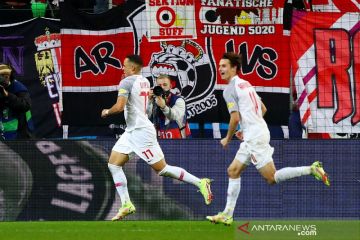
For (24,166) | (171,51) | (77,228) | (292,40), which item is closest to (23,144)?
(24,166)

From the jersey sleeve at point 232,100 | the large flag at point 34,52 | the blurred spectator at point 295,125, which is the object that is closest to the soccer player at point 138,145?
the jersey sleeve at point 232,100

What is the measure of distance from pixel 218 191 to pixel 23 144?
9.14 feet

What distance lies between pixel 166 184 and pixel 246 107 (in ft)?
8.46

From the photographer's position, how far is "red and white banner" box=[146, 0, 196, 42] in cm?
1644

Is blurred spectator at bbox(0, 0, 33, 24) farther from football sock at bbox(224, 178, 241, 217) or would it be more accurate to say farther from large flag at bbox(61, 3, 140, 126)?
football sock at bbox(224, 178, 241, 217)

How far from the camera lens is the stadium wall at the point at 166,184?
14.6 m

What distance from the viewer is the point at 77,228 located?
43.2ft

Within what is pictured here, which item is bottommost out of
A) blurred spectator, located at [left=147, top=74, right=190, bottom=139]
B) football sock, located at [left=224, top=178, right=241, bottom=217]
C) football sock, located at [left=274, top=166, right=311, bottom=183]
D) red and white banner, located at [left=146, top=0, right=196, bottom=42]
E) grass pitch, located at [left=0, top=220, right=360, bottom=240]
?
grass pitch, located at [left=0, top=220, right=360, bottom=240]

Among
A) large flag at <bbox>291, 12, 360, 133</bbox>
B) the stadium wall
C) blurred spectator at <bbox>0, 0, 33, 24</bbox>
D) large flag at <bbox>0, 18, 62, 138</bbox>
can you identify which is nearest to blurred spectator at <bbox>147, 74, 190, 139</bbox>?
the stadium wall

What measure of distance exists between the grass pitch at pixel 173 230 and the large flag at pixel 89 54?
9.59 ft

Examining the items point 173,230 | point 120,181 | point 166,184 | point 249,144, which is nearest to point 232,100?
point 249,144

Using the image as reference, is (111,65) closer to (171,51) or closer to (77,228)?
(171,51)

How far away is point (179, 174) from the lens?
1354cm

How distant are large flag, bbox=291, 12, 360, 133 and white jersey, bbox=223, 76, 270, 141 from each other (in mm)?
3775
